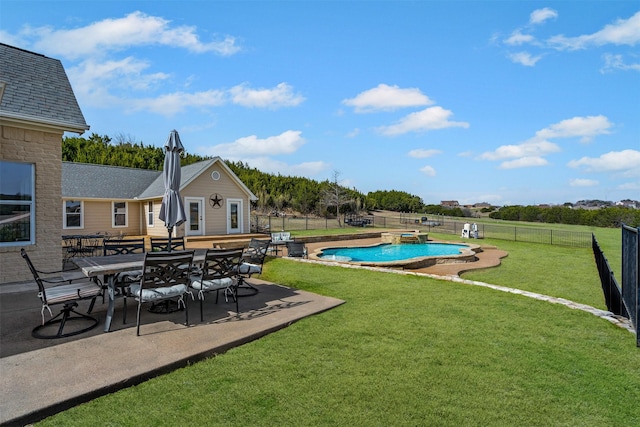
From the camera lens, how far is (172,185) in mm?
6664

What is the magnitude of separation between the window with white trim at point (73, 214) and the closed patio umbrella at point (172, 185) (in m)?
13.2

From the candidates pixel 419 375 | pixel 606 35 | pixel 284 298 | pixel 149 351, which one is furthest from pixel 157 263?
pixel 606 35

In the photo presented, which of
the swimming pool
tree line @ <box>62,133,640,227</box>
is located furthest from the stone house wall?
tree line @ <box>62,133,640,227</box>

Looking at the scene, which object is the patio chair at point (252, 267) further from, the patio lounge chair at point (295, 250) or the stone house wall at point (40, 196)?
the patio lounge chair at point (295, 250)

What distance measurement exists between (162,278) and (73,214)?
1548cm

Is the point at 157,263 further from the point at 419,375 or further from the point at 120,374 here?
the point at 419,375

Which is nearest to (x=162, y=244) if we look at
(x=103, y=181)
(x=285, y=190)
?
(x=103, y=181)

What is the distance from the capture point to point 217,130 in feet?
60.2

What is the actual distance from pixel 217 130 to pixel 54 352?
16.2 m

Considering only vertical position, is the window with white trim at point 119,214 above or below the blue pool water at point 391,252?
above

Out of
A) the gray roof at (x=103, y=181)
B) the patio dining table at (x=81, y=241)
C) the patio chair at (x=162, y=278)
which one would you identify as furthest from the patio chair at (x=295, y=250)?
the patio chair at (x=162, y=278)

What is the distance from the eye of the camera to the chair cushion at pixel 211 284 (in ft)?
16.4

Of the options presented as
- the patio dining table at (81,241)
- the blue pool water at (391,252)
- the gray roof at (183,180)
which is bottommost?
the blue pool water at (391,252)

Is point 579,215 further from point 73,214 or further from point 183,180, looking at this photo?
point 73,214
